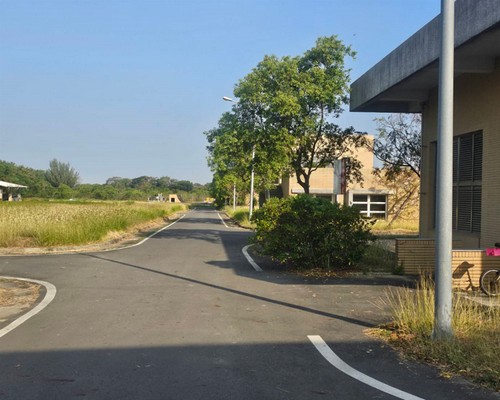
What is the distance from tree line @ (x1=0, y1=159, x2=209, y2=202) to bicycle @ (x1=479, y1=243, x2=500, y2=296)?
9507cm

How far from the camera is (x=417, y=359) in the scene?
5.43 metres

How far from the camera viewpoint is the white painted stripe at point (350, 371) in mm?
4406

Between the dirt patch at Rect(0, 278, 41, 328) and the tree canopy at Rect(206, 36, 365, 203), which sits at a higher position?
the tree canopy at Rect(206, 36, 365, 203)

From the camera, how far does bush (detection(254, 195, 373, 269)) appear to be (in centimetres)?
1161

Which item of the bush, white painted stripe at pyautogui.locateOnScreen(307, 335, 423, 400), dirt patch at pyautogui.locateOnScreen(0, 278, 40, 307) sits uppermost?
the bush

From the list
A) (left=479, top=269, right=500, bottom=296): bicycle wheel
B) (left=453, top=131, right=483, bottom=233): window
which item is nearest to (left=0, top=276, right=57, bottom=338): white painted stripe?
(left=479, top=269, right=500, bottom=296): bicycle wheel

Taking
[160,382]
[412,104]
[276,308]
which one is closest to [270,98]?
[412,104]

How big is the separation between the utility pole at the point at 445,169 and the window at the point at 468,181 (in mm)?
6835

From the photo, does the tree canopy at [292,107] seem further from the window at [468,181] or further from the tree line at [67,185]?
the tree line at [67,185]

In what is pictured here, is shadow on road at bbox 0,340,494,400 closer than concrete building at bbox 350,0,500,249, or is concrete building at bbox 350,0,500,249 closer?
shadow on road at bbox 0,340,494,400

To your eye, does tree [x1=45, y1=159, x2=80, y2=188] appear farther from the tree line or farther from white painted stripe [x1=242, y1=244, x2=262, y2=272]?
white painted stripe [x1=242, y1=244, x2=262, y2=272]

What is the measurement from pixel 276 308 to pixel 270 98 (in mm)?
11205

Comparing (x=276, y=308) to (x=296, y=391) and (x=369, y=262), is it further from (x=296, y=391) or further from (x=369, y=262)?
(x=369, y=262)

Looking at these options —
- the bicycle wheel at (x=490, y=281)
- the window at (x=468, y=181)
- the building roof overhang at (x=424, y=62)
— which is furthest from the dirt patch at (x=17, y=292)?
the window at (x=468, y=181)
